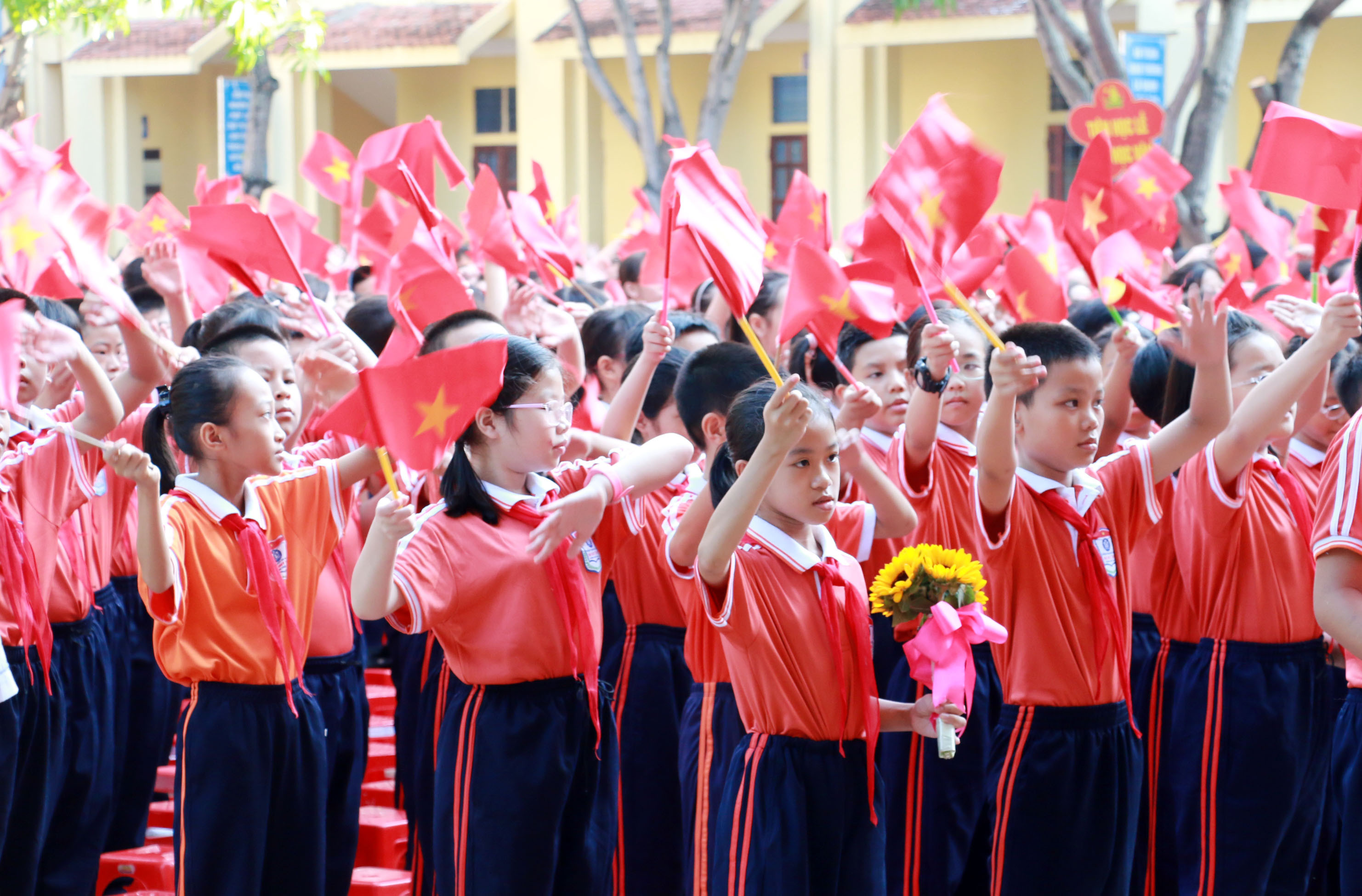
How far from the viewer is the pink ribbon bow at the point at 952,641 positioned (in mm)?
2791

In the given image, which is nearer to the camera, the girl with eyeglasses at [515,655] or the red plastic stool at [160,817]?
the girl with eyeglasses at [515,655]

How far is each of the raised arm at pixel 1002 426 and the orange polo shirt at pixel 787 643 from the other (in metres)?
0.37

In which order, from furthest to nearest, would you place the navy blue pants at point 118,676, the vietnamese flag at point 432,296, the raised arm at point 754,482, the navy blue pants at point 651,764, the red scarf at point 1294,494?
the navy blue pants at point 118,676
the vietnamese flag at point 432,296
the navy blue pants at point 651,764
the red scarf at point 1294,494
the raised arm at point 754,482

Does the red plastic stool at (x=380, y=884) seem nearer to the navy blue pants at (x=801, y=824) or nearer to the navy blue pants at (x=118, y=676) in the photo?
the navy blue pants at (x=118, y=676)

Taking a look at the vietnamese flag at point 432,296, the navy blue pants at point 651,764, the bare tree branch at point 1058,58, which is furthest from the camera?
the bare tree branch at point 1058,58

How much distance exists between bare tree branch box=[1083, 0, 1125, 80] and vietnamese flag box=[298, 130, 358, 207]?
5.55 meters

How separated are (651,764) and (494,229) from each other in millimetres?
2085

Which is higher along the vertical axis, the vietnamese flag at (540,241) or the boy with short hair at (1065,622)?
the vietnamese flag at (540,241)

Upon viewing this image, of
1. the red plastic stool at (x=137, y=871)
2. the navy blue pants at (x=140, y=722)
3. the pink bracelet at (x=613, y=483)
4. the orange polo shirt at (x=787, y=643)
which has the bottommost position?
the red plastic stool at (x=137, y=871)

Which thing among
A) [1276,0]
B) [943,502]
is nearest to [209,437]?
[943,502]

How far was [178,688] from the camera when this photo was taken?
5098mm

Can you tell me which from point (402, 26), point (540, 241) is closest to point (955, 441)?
point (540, 241)

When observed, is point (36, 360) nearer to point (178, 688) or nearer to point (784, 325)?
point (178, 688)

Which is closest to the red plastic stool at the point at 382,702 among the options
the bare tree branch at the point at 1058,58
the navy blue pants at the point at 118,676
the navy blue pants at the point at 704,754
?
the navy blue pants at the point at 118,676
